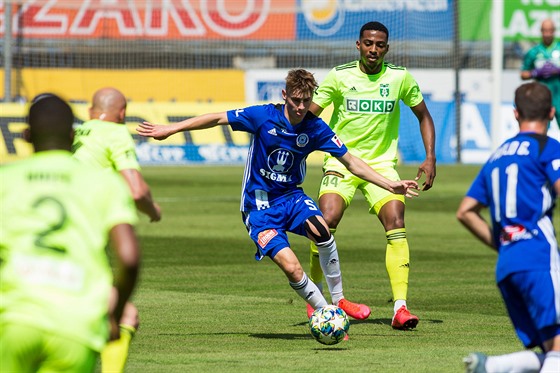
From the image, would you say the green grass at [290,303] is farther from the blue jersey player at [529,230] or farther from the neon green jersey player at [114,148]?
the blue jersey player at [529,230]

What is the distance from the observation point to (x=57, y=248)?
4488 mm


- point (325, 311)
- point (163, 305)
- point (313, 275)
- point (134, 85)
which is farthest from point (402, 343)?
point (134, 85)

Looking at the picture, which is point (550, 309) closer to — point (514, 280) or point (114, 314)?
point (514, 280)

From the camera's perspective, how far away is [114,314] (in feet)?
15.9

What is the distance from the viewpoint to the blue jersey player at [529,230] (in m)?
6.13

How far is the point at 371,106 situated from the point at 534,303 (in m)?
5.15

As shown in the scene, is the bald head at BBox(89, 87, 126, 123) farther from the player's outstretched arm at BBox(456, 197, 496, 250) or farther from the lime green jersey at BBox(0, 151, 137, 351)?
the lime green jersey at BBox(0, 151, 137, 351)

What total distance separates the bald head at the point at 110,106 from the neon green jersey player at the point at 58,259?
2559mm

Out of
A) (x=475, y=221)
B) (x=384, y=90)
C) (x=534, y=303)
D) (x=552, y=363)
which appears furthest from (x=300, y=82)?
(x=552, y=363)

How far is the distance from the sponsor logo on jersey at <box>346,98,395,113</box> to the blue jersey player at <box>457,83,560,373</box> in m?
4.74

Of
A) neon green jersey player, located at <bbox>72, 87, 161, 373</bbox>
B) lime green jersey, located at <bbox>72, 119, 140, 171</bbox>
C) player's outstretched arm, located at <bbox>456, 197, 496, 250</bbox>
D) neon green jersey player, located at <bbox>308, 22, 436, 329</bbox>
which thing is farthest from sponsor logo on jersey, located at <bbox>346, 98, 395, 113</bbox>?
player's outstretched arm, located at <bbox>456, 197, 496, 250</bbox>

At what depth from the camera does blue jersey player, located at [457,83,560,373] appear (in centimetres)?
613

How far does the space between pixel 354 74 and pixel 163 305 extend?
9.10 feet

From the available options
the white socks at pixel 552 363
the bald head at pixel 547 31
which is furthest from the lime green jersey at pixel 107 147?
the bald head at pixel 547 31
